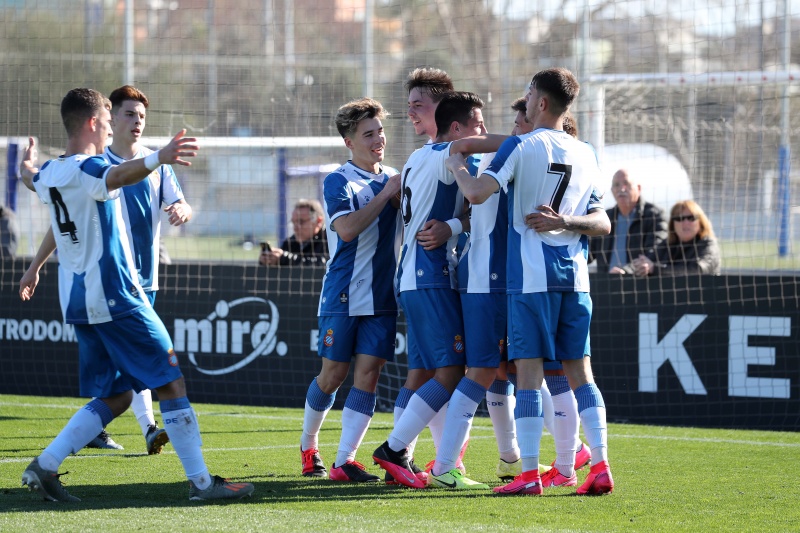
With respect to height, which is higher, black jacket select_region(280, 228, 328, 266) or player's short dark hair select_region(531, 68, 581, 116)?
player's short dark hair select_region(531, 68, 581, 116)

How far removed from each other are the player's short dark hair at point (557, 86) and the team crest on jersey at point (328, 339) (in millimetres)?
1780

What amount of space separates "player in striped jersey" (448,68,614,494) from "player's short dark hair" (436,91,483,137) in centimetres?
45

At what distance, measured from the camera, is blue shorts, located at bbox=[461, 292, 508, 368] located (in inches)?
239

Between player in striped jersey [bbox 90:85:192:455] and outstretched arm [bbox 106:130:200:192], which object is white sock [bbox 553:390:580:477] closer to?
outstretched arm [bbox 106:130:200:192]

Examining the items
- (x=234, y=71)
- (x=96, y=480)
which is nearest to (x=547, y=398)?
(x=96, y=480)

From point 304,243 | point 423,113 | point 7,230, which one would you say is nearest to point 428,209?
point 423,113

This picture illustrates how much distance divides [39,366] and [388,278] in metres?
5.90

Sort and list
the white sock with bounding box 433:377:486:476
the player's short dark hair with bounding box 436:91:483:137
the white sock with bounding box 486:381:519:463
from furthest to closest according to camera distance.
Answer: the white sock with bounding box 486:381:519:463
the player's short dark hair with bounding box 436:91:483:137
the white sock with bounding box 433:377:486:476

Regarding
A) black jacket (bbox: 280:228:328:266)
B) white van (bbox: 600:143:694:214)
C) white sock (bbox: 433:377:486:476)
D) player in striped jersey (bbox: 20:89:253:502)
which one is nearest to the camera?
player in striped jersey (bbox: 20:89:253:502)

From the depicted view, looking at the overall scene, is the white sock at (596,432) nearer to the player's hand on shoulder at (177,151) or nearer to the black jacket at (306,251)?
the player's hand on shoulder at (177,151)

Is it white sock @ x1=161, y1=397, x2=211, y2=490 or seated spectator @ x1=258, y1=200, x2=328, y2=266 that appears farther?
seated spectator @ x1=258, y1=200, x2=328, y2=266

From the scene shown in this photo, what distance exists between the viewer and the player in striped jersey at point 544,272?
580 centimetres

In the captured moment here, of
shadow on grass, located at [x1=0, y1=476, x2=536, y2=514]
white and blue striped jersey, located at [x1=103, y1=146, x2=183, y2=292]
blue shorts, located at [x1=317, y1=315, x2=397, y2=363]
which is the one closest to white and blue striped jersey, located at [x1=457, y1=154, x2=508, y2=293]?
blue shorts, located at [x1=317, y1=315, x2=397, y2=363]

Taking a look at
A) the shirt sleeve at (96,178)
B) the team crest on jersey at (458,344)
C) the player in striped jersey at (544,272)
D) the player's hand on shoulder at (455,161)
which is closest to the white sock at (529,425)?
the player in striped jersey at (544,272)
